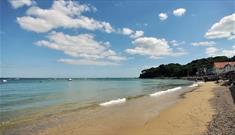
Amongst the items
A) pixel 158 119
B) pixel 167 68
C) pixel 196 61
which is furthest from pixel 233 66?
pixel 158 119

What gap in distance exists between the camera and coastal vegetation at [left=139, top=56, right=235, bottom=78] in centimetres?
13075

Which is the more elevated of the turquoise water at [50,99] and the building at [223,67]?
the building at [223,67]

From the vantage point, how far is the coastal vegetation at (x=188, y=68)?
429 ft

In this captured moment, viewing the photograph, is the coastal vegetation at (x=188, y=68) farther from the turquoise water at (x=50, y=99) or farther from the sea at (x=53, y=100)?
the sea at (x=53, y=100)

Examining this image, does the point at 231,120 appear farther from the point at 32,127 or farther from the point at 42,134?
the point at 32,127

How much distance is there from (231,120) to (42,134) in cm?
761

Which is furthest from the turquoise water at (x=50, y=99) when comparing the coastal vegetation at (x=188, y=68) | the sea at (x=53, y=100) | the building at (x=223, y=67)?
the coastal vegetation at (x=188, y=68)

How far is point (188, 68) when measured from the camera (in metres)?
144

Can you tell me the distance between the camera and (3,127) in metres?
11.9

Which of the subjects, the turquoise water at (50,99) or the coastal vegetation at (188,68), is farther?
the coastal vegetation at (188,68)

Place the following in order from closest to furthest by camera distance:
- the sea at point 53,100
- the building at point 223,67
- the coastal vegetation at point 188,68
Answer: the sea at point 53,100 < the building at point 223,67 < the coastal vegetation at point 188,68

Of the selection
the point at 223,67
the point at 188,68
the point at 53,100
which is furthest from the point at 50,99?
the point at 188,68

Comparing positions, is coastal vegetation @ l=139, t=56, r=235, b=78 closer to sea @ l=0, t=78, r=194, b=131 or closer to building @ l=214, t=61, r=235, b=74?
building @ l=214, t=61, r=235, b=74

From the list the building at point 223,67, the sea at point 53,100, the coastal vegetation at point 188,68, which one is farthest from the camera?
the coastal vegetation at point 188,68
